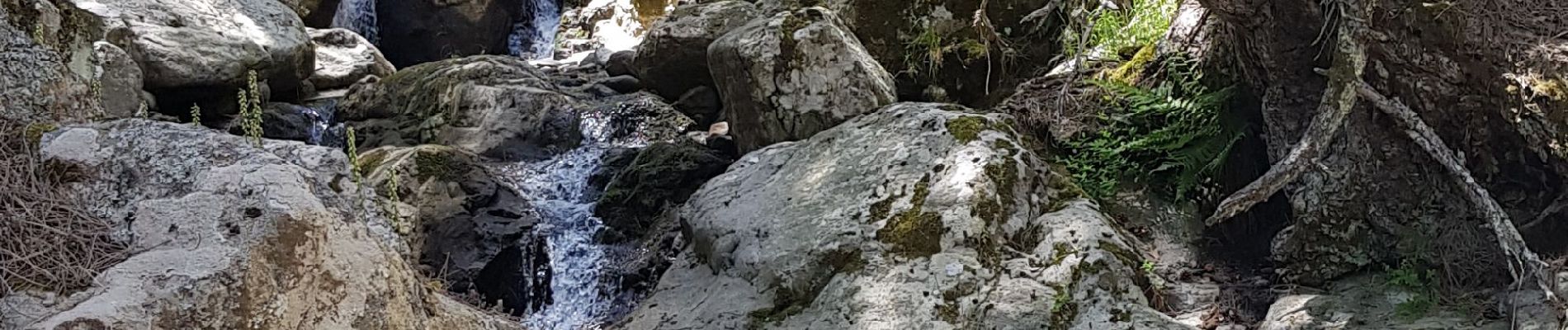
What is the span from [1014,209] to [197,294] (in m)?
3.74

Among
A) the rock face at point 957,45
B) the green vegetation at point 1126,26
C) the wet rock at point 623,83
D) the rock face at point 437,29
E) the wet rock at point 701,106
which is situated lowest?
the rock face at point 437,29

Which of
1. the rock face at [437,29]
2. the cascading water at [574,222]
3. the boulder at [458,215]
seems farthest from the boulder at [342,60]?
the boulder at [458,215]

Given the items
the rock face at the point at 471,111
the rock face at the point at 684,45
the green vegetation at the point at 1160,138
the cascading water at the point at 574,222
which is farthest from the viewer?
the rock face at the point at 471,111

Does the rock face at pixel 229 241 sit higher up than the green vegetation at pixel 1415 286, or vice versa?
the rock face at pixel 229 241

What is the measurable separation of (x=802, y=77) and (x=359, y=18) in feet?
35.3

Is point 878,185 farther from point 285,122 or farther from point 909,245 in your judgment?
point 285,122

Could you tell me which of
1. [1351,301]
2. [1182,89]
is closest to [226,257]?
[1351,301]

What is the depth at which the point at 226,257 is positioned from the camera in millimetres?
2643

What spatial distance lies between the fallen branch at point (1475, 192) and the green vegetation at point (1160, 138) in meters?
1.00

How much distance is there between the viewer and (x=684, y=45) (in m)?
9.23

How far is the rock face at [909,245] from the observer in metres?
4.67

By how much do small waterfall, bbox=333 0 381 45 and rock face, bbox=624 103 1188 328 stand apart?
11054 millimetres

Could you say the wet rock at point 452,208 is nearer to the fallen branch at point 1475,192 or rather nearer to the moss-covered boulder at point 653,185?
the moss-covered boulder at point 653,185

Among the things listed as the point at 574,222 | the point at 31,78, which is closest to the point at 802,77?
the point at 574,222
